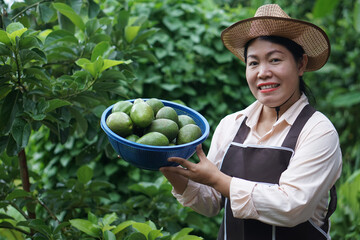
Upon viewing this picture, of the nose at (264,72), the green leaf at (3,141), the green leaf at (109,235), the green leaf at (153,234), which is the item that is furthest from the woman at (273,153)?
the green leaf at (3,141)

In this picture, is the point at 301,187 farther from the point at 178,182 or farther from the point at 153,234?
the point at 153,234

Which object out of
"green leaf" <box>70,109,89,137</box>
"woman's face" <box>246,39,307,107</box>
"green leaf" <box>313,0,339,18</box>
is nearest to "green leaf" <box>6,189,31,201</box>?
"green leaf" <box>70,109,89,137</box>

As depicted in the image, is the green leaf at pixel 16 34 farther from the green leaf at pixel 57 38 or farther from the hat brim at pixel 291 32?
the hat brim at pixel 291 32

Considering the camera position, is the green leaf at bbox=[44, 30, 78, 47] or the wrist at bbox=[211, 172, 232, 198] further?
the green leaf at bbox=[44, 30, 78, 47]

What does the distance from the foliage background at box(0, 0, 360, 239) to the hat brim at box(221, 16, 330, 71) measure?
0.37 metres

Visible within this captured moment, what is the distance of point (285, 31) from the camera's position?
1.59m

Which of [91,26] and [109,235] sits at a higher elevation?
[91,26]

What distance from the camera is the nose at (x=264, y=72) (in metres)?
1.54

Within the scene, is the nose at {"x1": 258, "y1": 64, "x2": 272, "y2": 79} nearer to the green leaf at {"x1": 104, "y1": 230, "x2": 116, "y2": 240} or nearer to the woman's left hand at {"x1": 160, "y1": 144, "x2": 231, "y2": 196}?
the woman's left hand at {"x1": 160, "y1": 144, "x2": 231, "y2": 196}

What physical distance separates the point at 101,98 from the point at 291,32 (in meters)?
0.86

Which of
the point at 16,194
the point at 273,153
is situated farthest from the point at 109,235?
the point at 273,153

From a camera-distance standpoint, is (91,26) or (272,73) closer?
(272,73)

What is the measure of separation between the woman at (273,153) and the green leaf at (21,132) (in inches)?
23.0

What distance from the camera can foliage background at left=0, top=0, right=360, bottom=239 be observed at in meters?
1.72
